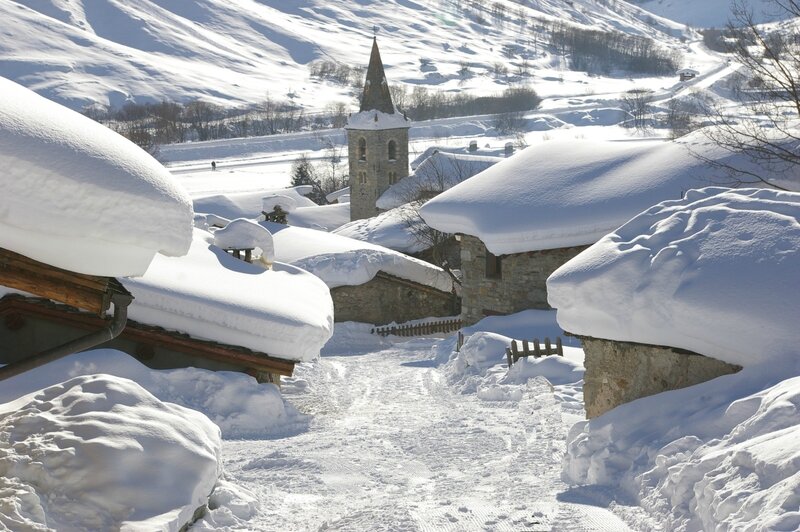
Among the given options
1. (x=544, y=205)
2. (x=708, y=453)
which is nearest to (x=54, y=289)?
(x=708, y=453)

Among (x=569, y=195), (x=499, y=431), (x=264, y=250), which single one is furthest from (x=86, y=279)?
(x=569, y=195)

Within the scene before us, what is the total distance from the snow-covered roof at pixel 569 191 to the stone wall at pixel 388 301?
5659 millimetres

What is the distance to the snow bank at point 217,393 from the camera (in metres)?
11.4

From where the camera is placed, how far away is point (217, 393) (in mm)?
12164

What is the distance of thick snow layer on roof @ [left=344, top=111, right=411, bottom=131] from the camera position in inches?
1920

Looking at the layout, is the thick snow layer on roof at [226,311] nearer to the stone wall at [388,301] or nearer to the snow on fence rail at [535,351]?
the snow on fence rail at [535,351]

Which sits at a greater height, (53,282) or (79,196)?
(79,196)

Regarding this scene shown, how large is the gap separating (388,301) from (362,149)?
949 inches

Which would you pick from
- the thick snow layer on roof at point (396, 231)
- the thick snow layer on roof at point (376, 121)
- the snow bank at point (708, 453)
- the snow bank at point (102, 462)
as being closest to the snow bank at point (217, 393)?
the snow bank at point (102, 462)

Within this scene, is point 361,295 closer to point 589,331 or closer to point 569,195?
point 569,195

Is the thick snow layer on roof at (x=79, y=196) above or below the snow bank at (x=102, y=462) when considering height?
above

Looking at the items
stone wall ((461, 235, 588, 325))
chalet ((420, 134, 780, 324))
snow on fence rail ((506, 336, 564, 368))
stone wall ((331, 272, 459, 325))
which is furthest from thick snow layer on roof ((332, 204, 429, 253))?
snow on fence rail ((506, 336, 564, 368))

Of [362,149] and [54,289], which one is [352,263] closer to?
[54,289]

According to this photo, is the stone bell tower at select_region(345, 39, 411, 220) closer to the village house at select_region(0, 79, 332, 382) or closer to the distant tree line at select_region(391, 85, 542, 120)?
the village house at select_region(0, 79, 332, 382)
